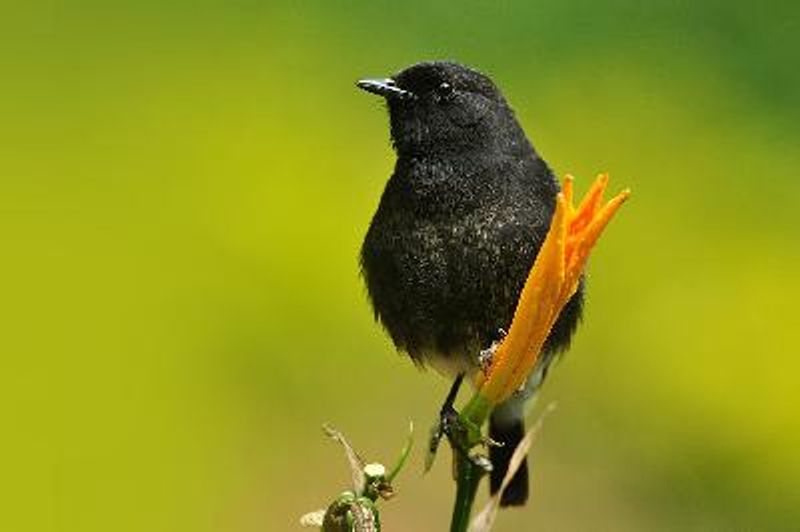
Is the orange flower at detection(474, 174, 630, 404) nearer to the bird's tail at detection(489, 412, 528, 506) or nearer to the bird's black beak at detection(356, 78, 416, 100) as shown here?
the bird's black beak at detection(356, 78, 416, 100)

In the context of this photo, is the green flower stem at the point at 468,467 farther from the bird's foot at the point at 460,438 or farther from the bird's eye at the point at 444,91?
the bird's eye at the point at 444,91

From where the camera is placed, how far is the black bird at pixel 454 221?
4117 mm

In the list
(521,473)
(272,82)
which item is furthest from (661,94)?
(521,473)

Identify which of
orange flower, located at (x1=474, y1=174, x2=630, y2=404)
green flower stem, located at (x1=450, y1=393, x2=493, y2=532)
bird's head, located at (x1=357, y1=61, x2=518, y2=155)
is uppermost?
bird's head, located at (x1=357, y1=61, x2=518, y2=155)

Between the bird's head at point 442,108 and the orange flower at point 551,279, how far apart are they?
138cm

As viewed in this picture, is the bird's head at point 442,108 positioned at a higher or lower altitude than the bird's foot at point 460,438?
higher

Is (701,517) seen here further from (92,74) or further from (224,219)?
(92,74)

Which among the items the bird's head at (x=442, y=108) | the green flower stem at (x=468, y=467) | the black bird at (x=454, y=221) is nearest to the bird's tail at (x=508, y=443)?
the black bird at (x=454, y=221)

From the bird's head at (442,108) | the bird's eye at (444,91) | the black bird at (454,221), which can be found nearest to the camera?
the black bird at (454,221)

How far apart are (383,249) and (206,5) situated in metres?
6.82

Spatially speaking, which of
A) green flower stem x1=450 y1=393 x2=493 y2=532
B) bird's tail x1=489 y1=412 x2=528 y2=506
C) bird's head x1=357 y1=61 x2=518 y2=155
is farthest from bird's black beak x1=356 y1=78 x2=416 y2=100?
green flower stem x1=450 y1=393 x2=493 y2=532

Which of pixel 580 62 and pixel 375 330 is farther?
pixel 580 62

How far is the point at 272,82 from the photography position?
33.1ft

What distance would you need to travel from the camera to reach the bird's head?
4281mm
